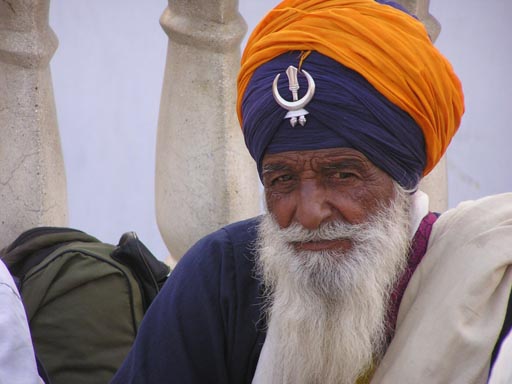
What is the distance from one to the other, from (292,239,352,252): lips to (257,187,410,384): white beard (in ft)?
0.04

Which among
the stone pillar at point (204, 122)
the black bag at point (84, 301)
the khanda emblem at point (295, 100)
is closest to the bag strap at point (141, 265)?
the black bag at point (84, 301)

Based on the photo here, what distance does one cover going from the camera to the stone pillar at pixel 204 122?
13.6ft

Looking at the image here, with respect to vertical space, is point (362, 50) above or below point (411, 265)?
above

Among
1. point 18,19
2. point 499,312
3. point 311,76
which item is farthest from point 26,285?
point 499,312

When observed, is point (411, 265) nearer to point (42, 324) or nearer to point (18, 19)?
point (42, 324)

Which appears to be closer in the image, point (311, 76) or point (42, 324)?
point (311, 76)

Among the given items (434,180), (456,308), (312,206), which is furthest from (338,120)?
(434,180)

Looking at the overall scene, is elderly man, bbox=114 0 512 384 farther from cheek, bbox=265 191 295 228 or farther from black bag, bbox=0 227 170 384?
black bag, bbox=0 227 170 384

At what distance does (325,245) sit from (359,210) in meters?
0.14

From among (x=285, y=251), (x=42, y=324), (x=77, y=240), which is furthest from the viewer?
(x=77, y=240)

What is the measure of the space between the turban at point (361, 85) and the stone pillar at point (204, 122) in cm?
97

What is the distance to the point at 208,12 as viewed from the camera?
415 centimetres

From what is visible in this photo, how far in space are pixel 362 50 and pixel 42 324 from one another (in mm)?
1479

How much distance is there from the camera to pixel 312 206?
306 centimetres
